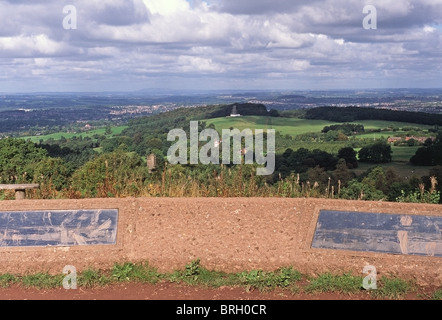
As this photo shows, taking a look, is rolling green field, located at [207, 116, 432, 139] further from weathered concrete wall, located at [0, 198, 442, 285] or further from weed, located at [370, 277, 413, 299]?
weed, located at [370, 277, 413, 299]

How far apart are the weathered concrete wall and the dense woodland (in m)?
1.08

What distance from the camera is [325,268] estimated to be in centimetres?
762

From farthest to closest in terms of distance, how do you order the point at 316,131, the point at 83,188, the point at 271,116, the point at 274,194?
the point at 271,116 → the point at 316,131 → the point at 83,188 → the point at 274,194

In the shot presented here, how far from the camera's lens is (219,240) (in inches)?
320

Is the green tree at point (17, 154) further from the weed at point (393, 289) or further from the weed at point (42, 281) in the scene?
the weed at point (393, 289)

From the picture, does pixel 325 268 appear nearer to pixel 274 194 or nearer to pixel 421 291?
pixel 421 291

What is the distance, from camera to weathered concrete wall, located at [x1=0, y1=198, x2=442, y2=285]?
25.2 feet

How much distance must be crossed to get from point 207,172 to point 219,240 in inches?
334

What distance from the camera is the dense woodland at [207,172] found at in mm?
9828

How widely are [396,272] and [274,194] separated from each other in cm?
293

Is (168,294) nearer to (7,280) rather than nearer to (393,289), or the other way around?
(7,280)

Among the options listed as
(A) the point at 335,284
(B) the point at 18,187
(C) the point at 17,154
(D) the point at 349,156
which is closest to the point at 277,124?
(D) the point at 349,156

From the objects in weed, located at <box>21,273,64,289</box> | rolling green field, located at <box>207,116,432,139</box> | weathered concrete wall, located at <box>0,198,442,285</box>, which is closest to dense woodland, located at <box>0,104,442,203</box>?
weathered concrete wall, located at <box>0,198,442,285</box>

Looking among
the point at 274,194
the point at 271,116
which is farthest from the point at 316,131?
the point at 274,194
